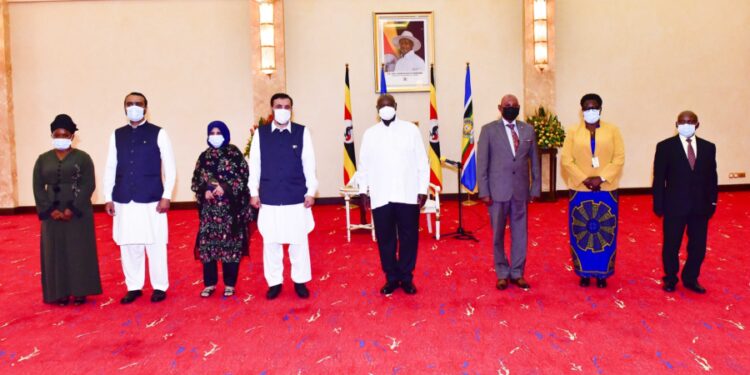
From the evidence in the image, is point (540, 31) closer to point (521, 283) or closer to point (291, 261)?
point (521, 283)

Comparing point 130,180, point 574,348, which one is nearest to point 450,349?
point 574,348

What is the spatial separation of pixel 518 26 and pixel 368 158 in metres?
7.44

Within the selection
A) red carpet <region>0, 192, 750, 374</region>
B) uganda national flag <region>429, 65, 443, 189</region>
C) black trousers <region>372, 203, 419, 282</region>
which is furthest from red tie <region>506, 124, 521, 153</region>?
uganda national flag <region>429, 65, 443, 189</region>

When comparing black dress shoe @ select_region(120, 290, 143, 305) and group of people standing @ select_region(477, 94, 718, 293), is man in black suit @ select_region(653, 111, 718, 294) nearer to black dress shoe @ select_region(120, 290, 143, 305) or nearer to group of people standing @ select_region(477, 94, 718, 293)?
group of people standing @ select_region(477, 94, 718, 293)

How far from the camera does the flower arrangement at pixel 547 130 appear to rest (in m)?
11.0

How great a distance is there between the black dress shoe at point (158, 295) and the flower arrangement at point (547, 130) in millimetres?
7567

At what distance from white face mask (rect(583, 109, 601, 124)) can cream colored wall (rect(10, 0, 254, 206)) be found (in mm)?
7644

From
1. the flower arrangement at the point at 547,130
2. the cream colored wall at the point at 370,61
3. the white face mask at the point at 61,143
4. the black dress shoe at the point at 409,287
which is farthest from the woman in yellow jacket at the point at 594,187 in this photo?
the cream colored wall at the point at 370,61

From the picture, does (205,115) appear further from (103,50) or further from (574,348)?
(574,348)

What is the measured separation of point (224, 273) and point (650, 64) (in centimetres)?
969

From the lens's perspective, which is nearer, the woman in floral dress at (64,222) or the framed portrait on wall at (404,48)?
the woman in floral dress at (64,222)

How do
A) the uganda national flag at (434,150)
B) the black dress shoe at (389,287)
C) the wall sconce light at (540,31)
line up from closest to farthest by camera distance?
the black dress shoe at (389,287), the uganda national flag at (434,150), the wall sconce light at (540,31)

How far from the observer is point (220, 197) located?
16.8 feet

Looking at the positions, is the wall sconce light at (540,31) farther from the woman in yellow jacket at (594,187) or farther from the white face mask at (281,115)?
the white face mask at (281,115)
